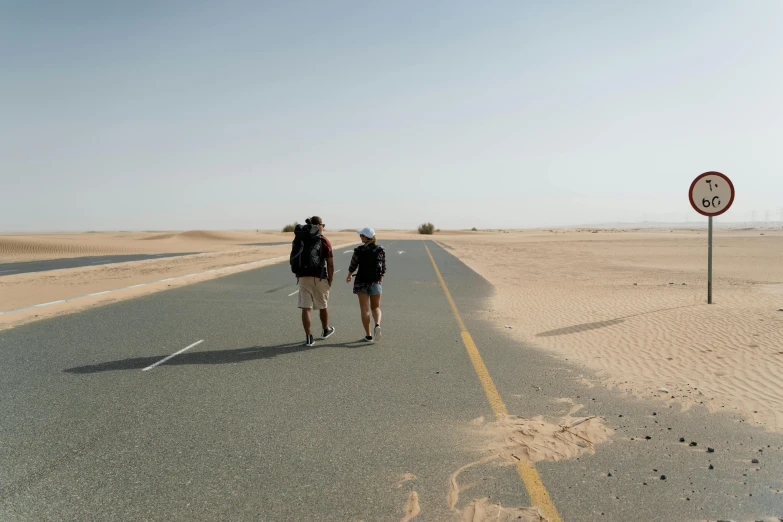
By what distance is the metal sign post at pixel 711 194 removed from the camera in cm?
1168

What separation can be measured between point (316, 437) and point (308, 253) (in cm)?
425

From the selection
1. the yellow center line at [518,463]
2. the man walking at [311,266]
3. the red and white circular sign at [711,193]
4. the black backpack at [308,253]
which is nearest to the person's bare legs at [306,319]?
the man walking at [311,266]

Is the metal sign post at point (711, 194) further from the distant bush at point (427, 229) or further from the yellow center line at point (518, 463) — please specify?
the distant bush at point (427, 229)

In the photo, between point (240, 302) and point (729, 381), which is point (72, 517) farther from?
point (240, 302)

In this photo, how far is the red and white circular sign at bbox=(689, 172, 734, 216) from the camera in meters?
11.7

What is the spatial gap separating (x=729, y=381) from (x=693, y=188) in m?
6.62

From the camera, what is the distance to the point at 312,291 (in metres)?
8.84

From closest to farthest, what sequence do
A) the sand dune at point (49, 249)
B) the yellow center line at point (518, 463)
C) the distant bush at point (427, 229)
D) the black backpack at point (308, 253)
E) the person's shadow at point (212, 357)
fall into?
the yellow center line at point (518, 463) → the person's shadow at point (212, 357) → the black backpack at point (308, 253) → the sand dune at point (49, 249) → the distant bush at point (427, 229)

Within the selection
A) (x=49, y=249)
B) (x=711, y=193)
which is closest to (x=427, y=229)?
(x=49, y=249)

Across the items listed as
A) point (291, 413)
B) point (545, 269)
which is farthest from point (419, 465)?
point (545, 269)

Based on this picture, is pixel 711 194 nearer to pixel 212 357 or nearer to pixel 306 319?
pixel 306 319

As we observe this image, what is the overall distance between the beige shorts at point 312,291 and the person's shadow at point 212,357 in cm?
68

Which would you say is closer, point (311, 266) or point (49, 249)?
point (311, 266)

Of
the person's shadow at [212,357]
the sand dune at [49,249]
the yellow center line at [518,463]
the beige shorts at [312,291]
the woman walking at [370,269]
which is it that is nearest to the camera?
the yellow center line at [518,463]
